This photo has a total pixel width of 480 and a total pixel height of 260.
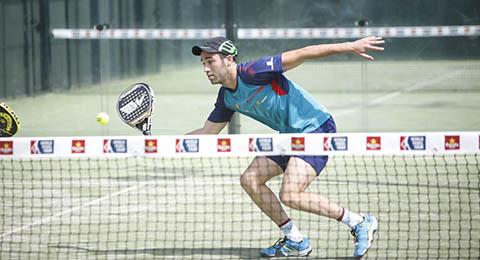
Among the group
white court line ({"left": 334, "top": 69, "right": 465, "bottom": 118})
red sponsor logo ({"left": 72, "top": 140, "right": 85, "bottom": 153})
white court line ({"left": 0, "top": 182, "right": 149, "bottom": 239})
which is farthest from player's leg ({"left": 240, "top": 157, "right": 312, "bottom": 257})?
white court line ({"left": 334, "top": 69, "right": 465, "bottom": 118})

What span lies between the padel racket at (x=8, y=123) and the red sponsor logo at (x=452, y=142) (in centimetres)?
316

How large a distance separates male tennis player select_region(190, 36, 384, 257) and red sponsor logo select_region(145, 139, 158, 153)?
0.64 m

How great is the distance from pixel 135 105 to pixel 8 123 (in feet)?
3.20

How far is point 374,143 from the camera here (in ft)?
18.0

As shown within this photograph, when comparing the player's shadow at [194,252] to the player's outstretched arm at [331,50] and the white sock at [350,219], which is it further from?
the player's outstretched arm at [331,50]

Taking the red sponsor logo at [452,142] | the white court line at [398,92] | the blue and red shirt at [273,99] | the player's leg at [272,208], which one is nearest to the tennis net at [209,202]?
the red sponsor logo at [452,142]

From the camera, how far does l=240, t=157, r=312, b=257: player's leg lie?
5875 mm

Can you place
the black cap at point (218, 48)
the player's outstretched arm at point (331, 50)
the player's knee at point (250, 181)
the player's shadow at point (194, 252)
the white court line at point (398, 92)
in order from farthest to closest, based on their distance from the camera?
the white court line at point (398, 92) < the player's shadow at point (194, 252) < the player's knee at point (250, 181) < the black cap at point (218, 48) < the player's outstretched arm at point (331, 50)

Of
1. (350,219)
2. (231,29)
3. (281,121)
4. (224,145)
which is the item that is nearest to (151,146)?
(224,145)

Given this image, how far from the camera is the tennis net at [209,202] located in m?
5.53

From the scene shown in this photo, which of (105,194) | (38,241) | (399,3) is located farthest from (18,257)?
(399,3)

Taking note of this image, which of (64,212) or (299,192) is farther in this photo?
(64,212)

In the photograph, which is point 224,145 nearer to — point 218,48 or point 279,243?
point 218,48

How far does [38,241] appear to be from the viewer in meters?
6.54
